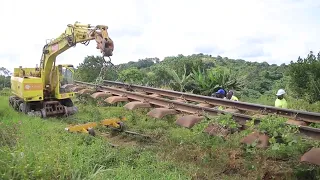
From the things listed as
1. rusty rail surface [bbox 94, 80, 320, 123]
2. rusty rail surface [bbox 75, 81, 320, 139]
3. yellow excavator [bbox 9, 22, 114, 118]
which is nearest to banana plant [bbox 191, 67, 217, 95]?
rusty rail surface [bbox 94, 80, 320, 123]

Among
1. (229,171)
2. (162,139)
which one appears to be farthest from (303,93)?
(229,171)

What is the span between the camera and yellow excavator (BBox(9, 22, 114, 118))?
11.4 meters

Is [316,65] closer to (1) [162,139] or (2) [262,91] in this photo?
(2) [262,91]

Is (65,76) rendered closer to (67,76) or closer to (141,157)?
(67,76)

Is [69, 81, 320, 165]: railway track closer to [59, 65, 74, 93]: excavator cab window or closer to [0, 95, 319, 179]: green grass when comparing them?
[0, 95, 319, 179]: green grass

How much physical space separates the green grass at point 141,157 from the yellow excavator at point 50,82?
3.13 metres

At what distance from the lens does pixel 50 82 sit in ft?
43.2

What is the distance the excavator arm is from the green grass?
2.84 meters

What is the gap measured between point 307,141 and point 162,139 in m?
4.24

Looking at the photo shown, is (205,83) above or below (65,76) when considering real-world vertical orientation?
below

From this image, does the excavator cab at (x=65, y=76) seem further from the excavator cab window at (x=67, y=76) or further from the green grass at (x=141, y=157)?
the green grass at (x=141, y=157)

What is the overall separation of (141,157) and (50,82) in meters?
7.93

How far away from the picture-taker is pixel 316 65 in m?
15.8

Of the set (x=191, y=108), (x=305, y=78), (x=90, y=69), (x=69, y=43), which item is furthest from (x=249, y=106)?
(x=90, y=69)
